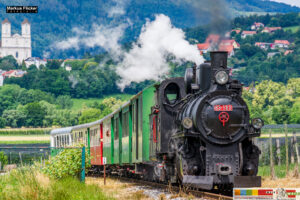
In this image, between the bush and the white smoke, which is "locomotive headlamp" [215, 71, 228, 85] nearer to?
the bush

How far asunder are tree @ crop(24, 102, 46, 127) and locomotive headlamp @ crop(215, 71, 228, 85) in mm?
174248

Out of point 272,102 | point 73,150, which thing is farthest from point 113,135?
point 272,102

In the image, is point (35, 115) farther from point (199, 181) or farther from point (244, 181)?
point (244, 181)

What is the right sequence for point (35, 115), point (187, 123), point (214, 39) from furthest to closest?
point (35, 115) < point (214, 39) < point (187, 123)

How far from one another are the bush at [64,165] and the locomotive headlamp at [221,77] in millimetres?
7825

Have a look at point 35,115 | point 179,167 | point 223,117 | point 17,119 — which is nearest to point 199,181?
point 179,167

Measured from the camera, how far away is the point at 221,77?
16.2 m

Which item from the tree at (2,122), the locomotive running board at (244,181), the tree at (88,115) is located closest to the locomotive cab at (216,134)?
the locomotive running board at (244,181)

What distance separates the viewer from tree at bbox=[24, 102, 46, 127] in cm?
18750

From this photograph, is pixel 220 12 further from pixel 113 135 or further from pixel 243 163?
pixel 113 135

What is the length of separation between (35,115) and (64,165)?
171995 mm

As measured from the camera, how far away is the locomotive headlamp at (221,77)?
16.1 meters

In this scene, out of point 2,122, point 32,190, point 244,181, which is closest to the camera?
point 32,190

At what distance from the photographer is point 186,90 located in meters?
17.7
